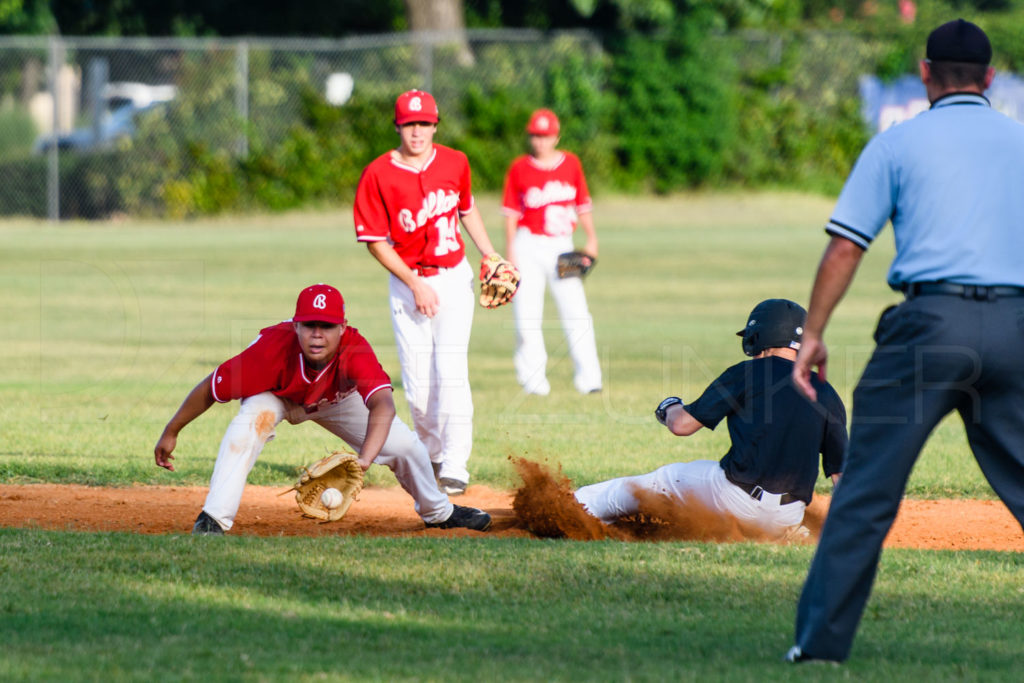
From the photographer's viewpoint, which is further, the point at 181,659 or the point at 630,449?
the point at 630,449

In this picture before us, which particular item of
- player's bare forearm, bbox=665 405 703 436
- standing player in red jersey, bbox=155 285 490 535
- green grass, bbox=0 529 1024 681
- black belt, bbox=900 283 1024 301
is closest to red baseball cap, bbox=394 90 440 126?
standing player in red jersey, bbox=155 285 490 535

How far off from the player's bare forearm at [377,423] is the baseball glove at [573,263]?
5369 millimetres

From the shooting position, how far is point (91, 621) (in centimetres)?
477

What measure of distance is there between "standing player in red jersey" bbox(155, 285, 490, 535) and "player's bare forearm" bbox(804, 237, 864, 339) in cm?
248

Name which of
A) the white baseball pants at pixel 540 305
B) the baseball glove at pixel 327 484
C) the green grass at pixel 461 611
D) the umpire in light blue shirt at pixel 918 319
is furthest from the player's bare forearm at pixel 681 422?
the white baseball pants at pixel 540 305

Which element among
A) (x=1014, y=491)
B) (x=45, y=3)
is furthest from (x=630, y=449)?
(x=45, y=3)

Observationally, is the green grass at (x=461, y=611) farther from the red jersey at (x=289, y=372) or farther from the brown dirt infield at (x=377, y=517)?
the red jersey at (x=289, y=372)

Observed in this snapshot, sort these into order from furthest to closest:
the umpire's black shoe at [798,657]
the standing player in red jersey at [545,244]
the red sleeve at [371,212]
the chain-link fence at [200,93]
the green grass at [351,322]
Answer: the chain-link fence at [200,93], the standing player in red jersey at [545,244], the green grass at [351,322], the red sleeve at [371,212], the umpire's black shoe at [798,657]

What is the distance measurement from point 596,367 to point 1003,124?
24.0 ft

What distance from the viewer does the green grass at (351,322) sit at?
8.98 metres

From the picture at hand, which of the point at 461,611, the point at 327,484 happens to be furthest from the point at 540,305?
the point at 461,611

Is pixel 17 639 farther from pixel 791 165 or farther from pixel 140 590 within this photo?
pixel 791 165

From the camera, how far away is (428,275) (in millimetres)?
7824

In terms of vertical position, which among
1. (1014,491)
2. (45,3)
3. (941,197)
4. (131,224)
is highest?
(45,3)
